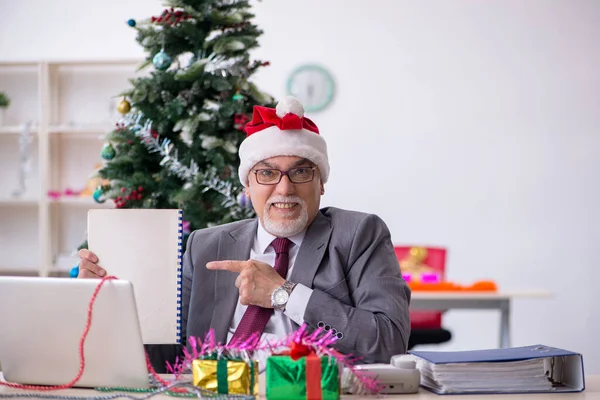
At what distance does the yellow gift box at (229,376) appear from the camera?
135cm

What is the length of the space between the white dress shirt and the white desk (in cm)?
198

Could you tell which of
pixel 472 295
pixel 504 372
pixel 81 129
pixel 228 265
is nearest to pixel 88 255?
pixel 228 265

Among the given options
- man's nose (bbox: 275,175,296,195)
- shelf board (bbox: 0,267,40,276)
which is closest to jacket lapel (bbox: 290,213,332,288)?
man's nose (bbox: 275,175,296,195)

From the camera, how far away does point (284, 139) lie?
7.35 ft

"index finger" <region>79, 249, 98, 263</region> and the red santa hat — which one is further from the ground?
the red santa hat

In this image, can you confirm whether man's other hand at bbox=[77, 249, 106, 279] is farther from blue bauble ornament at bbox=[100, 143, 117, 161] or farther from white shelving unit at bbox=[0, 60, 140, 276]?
white shelving unit at bbox=[0, 60, 140, 276]

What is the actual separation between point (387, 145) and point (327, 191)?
583 millimetres

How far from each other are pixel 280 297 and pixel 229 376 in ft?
1.96

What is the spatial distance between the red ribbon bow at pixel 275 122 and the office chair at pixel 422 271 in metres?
2.35

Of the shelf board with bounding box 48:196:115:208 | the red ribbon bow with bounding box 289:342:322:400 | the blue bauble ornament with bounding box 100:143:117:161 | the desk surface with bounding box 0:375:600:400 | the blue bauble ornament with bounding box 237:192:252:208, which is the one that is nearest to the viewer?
the red ribbon bow with bounding box 289:342:322:400

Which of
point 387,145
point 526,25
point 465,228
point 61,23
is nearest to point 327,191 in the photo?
point 387,145

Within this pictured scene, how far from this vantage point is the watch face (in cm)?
194

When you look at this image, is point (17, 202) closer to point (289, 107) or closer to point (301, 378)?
point (289, 107)

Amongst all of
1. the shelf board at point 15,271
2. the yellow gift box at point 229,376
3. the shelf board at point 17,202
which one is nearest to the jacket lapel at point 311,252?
the yellow gift box at point 229,376
